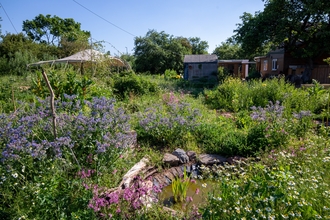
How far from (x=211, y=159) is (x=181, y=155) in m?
0.55

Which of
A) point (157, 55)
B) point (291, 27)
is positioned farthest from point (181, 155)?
point (157, 55)

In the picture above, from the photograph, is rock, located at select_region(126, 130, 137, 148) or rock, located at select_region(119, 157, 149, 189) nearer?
rock, located at select_region(119, 157, 149, 189)

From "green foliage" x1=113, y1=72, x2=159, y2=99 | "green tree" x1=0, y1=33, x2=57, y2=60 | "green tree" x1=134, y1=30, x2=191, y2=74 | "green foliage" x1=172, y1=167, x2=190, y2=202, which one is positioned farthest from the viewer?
"green tree" x1=134, y1=30, x2=191, y2=74

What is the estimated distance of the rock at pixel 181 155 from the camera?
13.3ft

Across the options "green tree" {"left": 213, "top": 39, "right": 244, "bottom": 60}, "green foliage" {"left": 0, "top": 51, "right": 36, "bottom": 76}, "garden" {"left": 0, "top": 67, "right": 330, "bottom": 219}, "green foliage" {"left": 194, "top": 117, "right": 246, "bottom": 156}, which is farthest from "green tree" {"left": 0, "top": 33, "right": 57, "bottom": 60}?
"green tree" {"left": 213, "top": 39, "right": 244, "bottom": 60}

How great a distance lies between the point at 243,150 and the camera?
13.9 feet

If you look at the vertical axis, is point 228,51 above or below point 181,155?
above

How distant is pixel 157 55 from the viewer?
90.5 ft

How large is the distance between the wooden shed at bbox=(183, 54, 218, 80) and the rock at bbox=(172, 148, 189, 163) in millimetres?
20937

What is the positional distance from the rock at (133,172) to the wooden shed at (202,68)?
21582mm

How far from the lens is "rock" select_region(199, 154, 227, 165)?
4.09 metres

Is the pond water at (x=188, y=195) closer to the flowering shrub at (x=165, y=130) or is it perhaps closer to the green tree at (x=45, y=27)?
the flowering shrub at (x=165, y=130)

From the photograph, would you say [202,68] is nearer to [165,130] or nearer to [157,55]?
[157,55]

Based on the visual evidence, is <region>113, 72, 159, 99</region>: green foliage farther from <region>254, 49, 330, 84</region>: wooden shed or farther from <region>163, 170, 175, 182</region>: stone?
<region>254, 49, 330, 84</region>: wooden shed
